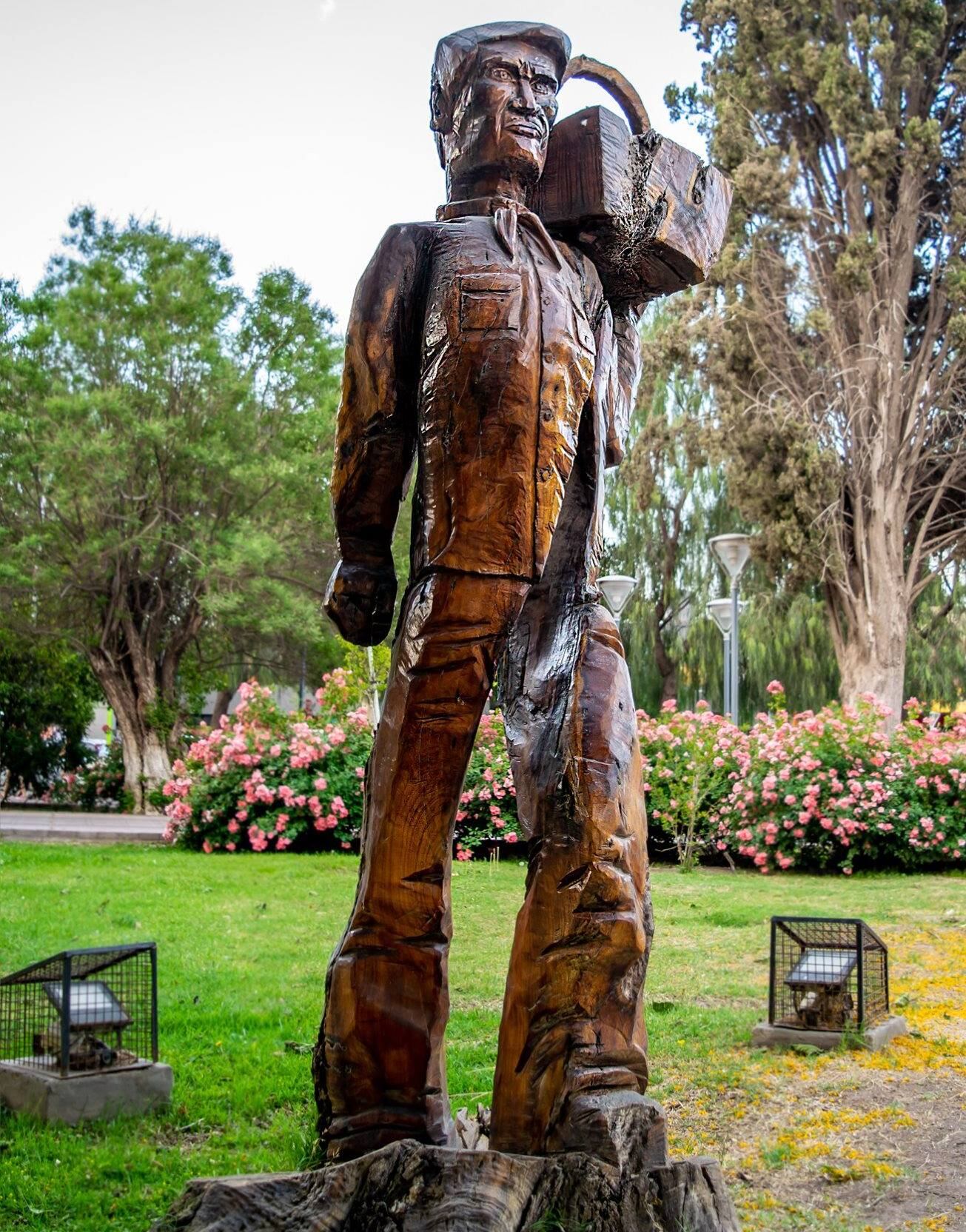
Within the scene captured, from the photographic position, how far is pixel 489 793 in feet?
42.6

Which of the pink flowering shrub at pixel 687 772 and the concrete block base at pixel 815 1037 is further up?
the pink flowering shrub at pixel 687 772

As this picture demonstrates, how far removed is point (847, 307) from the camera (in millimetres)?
21562

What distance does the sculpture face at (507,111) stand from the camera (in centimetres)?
297

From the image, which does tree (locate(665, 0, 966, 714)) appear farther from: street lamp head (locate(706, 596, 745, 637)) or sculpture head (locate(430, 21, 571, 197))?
sculpture head (locate(430, 21, 571, 197))

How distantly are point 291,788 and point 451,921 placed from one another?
1064 cm

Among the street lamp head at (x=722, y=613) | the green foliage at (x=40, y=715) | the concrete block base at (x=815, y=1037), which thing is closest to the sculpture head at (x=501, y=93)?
the concrete block base at (x=815, y=1037)

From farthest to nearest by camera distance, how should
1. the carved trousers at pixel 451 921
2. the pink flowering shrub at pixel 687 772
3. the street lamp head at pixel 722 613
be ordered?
the street lamp head at pixel 722 613 < the pink flowering shrub at pixel 687 772 < the carved trousers at pixel 451 921

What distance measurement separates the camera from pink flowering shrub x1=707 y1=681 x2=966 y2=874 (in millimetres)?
12336

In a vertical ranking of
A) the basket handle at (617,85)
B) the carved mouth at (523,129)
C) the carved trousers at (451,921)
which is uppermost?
the basket handle at (617,85)

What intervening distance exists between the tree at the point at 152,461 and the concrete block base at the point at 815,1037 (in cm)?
1639

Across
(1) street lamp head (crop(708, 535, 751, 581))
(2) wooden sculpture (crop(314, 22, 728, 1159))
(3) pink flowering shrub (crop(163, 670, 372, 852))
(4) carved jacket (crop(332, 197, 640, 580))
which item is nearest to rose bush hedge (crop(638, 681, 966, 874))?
(1) street lamp head (crop(708, 535, 751, 581))

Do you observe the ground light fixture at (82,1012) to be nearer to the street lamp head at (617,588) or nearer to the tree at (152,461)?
the street lamp head at (617,588)

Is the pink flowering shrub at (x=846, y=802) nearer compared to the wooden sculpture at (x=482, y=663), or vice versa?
the wooden sculpture at (x=482, y=663)

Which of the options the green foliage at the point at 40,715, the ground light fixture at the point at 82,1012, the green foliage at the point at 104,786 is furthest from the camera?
the green foliage at the point at 40,715
